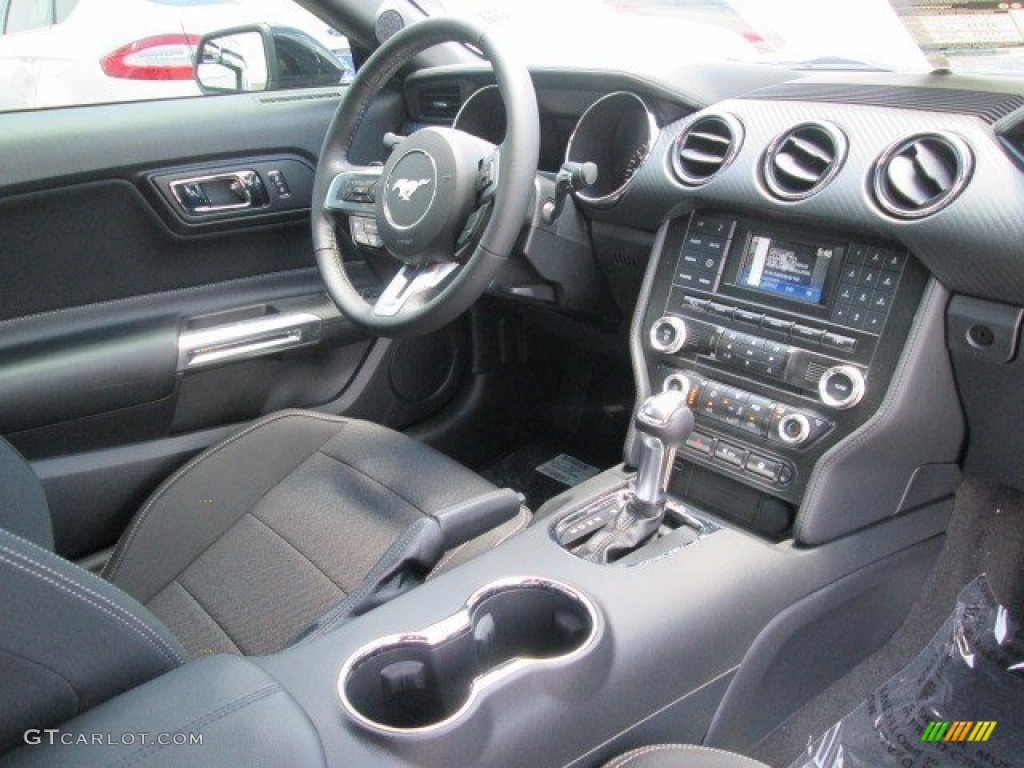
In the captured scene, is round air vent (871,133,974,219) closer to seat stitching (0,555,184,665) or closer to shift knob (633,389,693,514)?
shift knob (633,389,693,514)

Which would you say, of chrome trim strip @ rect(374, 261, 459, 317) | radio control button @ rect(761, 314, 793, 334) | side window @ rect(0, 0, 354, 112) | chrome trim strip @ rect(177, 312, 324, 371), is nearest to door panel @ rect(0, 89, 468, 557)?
chrome trim strip @ rect(177, 312, 324, 371)

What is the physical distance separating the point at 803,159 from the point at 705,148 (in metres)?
0.18

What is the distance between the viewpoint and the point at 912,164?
1.11m

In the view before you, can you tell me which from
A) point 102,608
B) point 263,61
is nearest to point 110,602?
point 102,608

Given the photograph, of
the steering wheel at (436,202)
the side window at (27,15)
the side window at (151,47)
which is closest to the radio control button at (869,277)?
the steering wheel at (436,202)

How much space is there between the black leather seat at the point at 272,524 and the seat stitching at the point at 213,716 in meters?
0.30

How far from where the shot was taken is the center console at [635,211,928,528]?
1130 millimetres

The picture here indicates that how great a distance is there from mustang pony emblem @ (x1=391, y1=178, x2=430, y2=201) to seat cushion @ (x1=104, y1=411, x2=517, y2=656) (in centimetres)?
41

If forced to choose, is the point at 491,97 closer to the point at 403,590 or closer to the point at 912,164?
the point at 912,164

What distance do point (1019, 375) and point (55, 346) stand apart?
55.6 inches

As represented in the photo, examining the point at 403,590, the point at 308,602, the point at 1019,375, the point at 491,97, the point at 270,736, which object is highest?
the point at 491,97

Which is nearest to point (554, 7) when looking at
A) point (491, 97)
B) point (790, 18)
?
point (491, 97)

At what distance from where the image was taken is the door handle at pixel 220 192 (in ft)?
5.38

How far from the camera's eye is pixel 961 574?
4.83ft
